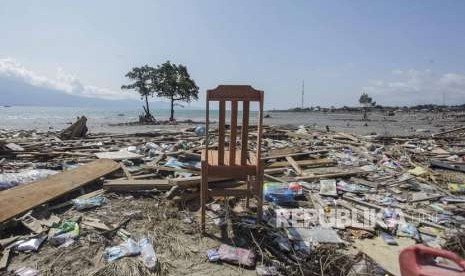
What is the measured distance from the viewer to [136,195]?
208 inches

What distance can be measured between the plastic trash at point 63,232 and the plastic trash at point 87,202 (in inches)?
21.5

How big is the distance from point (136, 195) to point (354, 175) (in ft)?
16.0

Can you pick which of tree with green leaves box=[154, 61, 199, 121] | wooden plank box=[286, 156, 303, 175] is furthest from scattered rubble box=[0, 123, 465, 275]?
tree with green leaves box=[154, 61, 199, 121]

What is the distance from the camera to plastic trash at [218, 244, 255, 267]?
3.24 metres

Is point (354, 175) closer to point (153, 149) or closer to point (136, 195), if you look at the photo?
point (136, 195)

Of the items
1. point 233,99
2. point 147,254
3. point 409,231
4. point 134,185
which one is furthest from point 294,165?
point 147,254

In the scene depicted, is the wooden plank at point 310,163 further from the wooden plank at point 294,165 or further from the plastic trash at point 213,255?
the plastic trash at point 213,255

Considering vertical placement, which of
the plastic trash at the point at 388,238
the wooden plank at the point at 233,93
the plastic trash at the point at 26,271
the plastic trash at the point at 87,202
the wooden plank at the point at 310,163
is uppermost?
the wooden plank at the point at 233,93

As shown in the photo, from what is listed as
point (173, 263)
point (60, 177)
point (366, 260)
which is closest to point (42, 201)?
point (60, 177)

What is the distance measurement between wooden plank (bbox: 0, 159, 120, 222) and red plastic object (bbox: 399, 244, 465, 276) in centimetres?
421

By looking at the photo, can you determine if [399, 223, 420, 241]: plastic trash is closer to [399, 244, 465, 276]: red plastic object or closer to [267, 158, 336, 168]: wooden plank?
[399, 244, 465, 276]: red plastic object

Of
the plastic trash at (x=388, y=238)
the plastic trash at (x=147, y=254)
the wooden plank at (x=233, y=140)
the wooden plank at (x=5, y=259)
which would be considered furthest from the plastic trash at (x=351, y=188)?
the wooden plank at (x=5, y=259)

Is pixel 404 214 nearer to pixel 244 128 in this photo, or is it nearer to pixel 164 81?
pixel 244 128

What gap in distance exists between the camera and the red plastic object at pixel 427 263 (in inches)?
75.7
